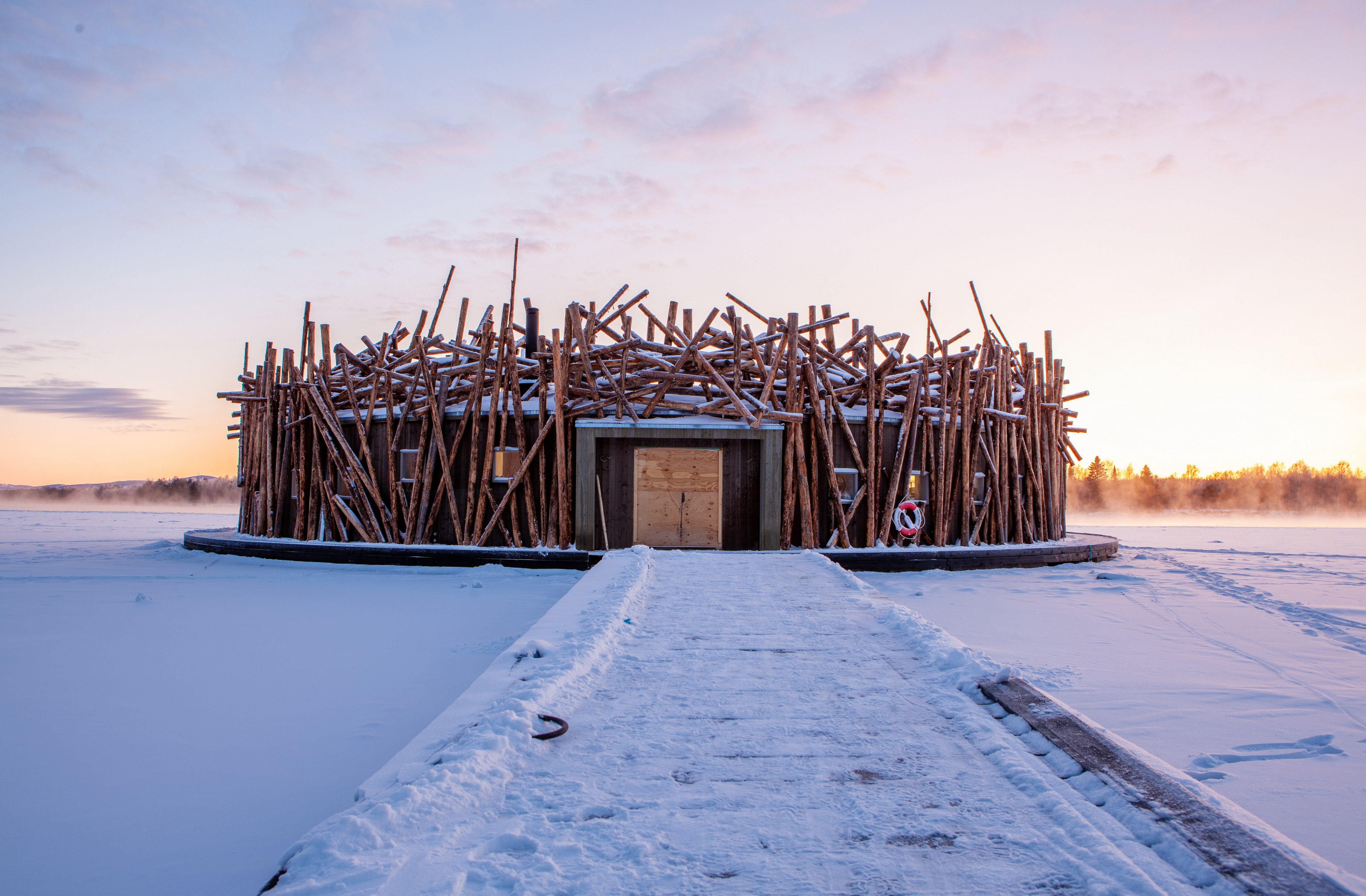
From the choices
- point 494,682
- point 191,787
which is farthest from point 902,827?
point 191,787

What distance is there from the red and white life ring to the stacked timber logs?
8cm

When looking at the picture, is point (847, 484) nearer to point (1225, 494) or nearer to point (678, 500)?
point (678, 500)

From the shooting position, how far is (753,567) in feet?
28.4

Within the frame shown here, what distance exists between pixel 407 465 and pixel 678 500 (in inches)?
196

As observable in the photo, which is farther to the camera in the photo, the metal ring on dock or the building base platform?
the building base platform

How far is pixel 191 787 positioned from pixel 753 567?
6.06 meters

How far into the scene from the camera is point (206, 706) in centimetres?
473

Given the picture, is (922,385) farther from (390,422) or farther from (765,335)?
(390,422)

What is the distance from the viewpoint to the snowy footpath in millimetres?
2160

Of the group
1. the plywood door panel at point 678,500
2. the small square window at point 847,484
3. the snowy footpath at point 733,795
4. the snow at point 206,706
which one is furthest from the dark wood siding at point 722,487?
the snowy footpath at point 733,795

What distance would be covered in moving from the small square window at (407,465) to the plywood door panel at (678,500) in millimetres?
4092

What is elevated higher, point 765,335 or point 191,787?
point 765,335

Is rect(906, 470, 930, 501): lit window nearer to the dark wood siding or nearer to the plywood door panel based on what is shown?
the dark wood siding

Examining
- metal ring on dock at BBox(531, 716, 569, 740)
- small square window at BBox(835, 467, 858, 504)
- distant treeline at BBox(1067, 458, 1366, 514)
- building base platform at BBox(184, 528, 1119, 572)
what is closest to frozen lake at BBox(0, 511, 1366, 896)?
building base platform at BBox(184, 528, 1119, 572)
